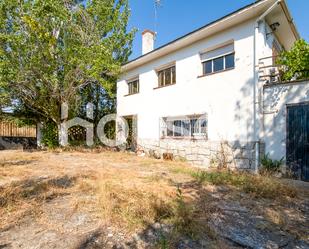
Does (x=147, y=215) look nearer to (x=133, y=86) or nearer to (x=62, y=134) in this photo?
(x=133, y=86)

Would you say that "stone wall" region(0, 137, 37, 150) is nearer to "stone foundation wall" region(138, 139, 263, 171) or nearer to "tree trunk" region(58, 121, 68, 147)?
"tree trunk" region(58, 121, 68, 147)

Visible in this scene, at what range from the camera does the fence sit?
16423 millimetres

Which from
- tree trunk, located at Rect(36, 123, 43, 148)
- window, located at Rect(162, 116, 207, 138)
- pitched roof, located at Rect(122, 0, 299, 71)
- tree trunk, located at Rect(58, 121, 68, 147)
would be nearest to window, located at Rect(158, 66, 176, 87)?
pitched roof, located at Rect(122, 0, 299, 71)

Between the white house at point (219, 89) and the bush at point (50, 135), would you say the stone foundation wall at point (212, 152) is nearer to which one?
the white house at point (219, 89)

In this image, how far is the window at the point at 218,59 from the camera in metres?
9.21

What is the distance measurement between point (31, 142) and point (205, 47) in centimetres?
1353

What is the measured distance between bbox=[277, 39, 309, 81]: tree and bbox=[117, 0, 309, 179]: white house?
1.54ft

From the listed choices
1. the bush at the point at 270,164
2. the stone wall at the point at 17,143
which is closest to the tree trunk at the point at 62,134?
the stone wall at the point at 17,143

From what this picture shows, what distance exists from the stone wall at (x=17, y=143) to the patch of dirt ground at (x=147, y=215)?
1172 centimetres

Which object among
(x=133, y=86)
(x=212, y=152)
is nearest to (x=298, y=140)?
(x=212, y=152)

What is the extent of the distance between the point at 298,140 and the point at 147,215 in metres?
5.66

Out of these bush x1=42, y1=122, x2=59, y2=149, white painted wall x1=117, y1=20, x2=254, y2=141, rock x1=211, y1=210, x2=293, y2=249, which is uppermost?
white painted wall x1=117, y1=20, x2=254, y2=141

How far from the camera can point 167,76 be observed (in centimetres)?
1220

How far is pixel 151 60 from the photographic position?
1286 cm
